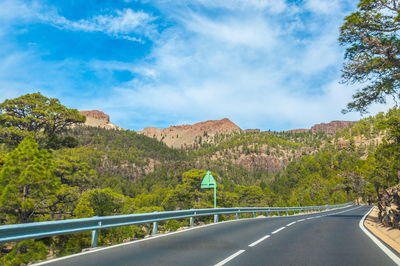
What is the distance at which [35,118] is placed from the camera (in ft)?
98.1

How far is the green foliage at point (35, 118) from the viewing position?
1147 inches

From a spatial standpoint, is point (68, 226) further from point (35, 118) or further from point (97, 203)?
point (35, 118)

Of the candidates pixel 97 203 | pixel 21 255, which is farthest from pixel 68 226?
pixel 97 203

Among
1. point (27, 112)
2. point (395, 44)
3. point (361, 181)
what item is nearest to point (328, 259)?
point (395, 44)

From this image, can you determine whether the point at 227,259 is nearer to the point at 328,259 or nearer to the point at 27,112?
the point at 328,259

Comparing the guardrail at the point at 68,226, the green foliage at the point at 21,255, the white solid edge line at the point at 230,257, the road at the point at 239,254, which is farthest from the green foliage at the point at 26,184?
the white solid edge line at the point at 230,257

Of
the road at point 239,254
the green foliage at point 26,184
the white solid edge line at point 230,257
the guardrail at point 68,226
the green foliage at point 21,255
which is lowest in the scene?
the green foliage at point 21,255

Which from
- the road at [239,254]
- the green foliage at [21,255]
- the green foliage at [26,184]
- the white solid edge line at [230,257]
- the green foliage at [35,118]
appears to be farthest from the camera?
the green foliage at [35,118]

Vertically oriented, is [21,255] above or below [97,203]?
below

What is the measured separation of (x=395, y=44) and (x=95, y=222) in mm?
13870

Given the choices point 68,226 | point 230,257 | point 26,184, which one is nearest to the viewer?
point 230,257

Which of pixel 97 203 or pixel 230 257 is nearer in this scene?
pixel 230 257

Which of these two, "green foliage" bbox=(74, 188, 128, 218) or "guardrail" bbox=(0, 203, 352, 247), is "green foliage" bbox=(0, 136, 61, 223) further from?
"guardrail" bbox=(0, 203, 352, 247)

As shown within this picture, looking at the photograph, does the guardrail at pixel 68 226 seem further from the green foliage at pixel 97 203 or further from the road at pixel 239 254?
the green foliage at pixel 97 203
